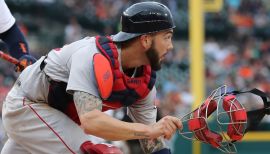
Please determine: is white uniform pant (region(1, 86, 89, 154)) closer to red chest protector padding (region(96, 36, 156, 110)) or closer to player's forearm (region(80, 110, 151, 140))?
red chest protector padding (region(96, 36, 156, 110))

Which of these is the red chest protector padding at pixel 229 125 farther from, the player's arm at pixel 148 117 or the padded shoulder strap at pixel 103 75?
the padded shoulder strap at pixel 103 75

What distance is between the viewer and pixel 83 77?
168 inches

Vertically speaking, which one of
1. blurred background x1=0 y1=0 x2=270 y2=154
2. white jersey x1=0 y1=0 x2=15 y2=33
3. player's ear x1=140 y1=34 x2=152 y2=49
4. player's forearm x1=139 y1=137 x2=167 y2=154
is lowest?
blurred background x1=0 y1=0 x2=270 y2=154

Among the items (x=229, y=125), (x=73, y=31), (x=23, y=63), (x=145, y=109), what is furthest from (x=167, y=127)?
(x=73, y=31)

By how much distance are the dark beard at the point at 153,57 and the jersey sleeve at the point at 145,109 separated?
16.3 inches

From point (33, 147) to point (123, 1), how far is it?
45.5 ft

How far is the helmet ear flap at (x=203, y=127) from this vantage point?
14.6ft

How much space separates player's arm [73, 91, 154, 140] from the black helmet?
A: 0.52 meters

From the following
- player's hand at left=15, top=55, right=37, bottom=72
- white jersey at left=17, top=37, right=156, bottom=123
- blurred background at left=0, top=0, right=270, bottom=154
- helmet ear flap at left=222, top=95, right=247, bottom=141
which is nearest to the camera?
white jersey at left=17, top=37, right=156, bottom=123

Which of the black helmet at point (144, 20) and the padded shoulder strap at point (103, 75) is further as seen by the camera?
the black helmet at point (144, 20)

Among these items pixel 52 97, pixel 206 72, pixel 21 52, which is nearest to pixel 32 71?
pixel 52 97

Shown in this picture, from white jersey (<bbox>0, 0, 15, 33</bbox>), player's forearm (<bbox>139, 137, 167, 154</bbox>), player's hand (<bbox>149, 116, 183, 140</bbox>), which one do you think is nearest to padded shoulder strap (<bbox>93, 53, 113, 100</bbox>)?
player's hand (<bbox>149, 116, 183, 140</bbox>)

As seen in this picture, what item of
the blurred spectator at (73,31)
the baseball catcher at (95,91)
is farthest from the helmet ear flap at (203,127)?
the blurred spectator at (73,31)

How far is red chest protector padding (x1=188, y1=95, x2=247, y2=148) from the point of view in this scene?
4.39 metres
